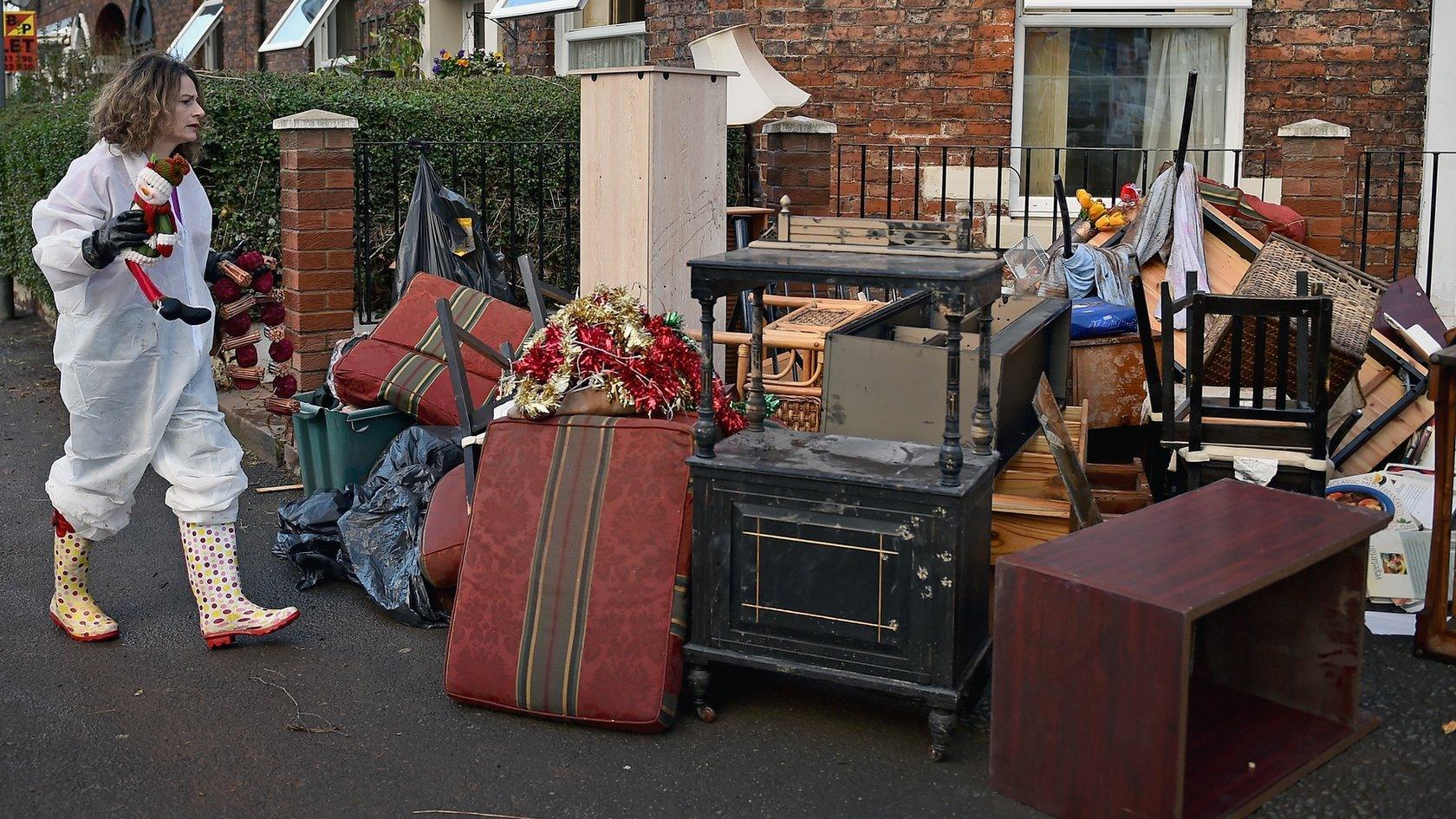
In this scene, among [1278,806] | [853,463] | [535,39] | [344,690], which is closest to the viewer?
[1278,806]

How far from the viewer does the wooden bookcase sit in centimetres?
328

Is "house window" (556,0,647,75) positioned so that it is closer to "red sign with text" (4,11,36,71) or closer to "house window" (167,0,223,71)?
"house window" (167,0,223,71)

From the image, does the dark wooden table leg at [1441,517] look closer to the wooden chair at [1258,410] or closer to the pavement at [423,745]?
the pavement at [423,745]

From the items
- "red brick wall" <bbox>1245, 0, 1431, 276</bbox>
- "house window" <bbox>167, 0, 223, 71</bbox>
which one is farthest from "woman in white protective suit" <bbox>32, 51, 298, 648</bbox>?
"house window" <bbox>167, 0, 223, 71</bbox>

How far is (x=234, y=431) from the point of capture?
7.38 metres

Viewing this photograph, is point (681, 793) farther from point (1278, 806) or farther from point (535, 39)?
point (535, 39)

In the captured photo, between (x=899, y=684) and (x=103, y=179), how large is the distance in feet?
8.77

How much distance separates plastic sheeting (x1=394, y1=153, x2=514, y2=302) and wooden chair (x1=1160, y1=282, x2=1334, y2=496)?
3.15m

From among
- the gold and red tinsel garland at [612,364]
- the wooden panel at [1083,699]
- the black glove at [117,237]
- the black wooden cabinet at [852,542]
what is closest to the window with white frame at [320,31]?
the black glove at [117,237]

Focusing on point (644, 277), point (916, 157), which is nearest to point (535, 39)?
point (916, 157)

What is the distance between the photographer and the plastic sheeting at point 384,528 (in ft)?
15.9

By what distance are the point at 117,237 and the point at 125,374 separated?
502 millimetres

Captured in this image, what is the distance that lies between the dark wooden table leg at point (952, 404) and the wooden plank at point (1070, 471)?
2.40ft

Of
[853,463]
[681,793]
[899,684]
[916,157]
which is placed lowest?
[681,793]
